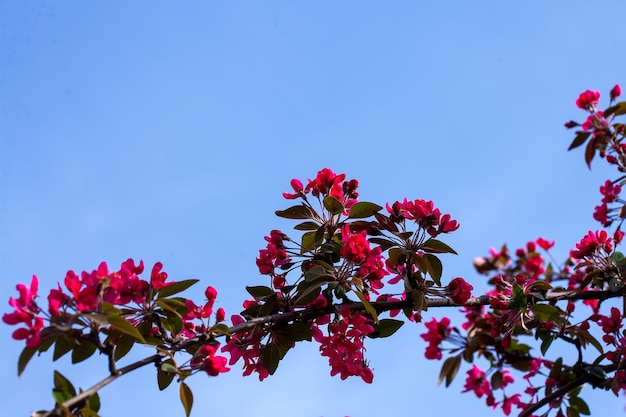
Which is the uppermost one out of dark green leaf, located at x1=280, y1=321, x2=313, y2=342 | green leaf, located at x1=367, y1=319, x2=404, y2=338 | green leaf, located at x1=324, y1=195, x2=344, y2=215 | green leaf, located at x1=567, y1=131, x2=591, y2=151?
green leaf, located at x1=567, y1=131, x2=591, y2=151

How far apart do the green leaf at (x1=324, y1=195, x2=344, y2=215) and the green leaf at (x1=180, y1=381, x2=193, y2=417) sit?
94 cm

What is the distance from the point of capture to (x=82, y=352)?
2.52 metres

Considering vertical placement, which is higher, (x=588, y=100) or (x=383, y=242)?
(x=588, y=100)

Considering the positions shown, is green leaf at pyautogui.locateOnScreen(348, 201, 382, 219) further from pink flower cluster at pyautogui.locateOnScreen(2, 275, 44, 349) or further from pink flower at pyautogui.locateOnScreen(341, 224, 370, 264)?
pink flower cluster at pyautogui.locateOnScreen(2, 275, 44, 349)

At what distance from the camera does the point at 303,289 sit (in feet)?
9.59

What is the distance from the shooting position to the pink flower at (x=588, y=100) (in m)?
4.09

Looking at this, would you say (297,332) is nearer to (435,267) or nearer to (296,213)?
(296,213)

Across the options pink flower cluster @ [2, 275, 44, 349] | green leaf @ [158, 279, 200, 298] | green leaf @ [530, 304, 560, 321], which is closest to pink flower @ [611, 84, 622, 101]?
green leaf @ [530, 304, 560, 321]

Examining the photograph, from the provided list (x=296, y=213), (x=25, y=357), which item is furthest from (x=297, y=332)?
(x=25, y=357)

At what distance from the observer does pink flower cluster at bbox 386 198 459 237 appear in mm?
3062

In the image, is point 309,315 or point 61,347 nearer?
point 61,347

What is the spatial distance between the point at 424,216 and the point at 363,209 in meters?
0.25

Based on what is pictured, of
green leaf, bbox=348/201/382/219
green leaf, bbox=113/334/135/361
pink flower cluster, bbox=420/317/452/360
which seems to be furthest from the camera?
pink flower cluster, bbox=420/317/452/360

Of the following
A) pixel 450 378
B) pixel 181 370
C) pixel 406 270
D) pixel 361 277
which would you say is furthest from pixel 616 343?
pixel 181 370
